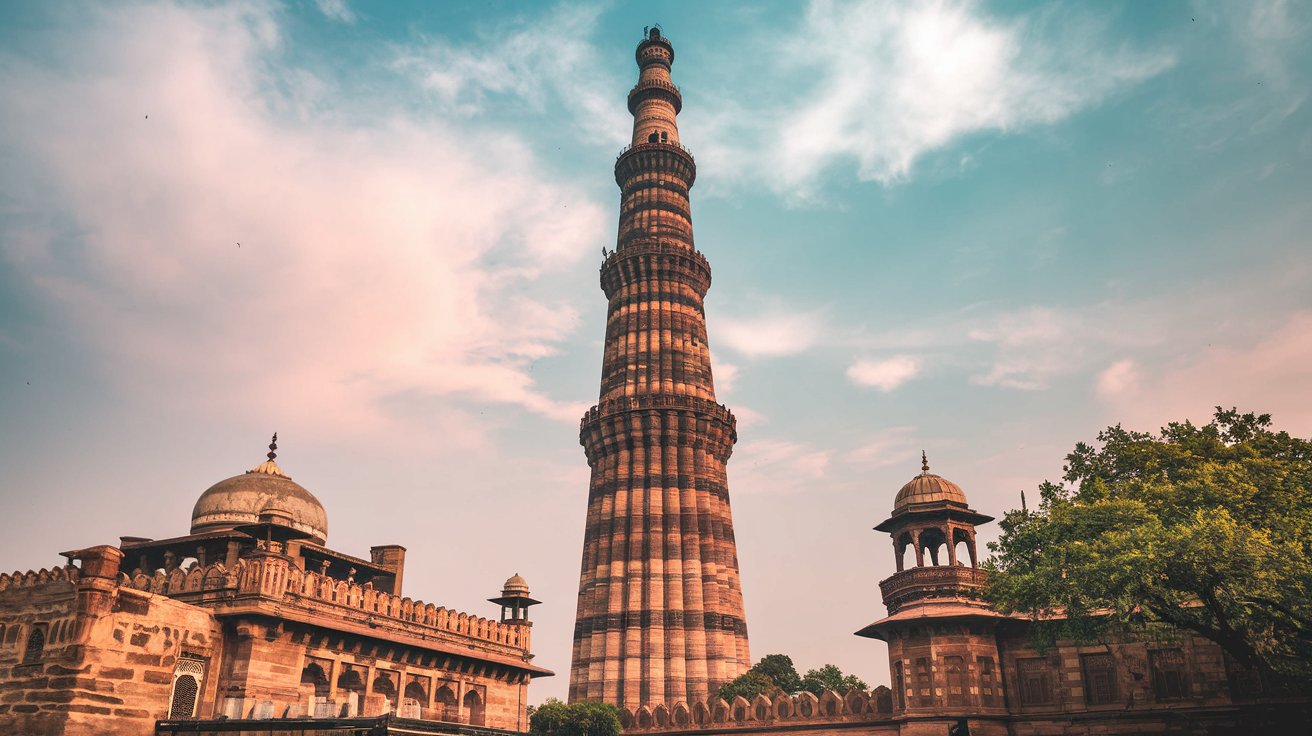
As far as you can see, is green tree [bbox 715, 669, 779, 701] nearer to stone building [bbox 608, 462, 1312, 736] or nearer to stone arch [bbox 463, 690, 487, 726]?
stone building [bbox 608, 462, 1312, 736]

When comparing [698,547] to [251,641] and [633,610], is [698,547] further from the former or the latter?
[251,641]

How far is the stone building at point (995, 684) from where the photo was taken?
30.8 meters

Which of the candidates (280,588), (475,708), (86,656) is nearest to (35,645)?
(86,656)

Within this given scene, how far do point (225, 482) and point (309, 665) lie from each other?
10420 millimetres

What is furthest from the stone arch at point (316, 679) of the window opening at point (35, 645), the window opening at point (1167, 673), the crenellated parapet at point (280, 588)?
the window opening at point (1167, 673)

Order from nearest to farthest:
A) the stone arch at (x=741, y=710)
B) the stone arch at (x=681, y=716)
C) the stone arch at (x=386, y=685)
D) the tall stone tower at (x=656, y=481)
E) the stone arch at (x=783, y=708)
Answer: the stone arch at (x=386, y=685), the stone arch at (x=783, y=708), the stone arch at (x=741, y=710), the stone arch at (x=681, y=716), the tall stone tower at (x=656, y=481)

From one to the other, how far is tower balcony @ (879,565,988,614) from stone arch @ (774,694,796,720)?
217 inches

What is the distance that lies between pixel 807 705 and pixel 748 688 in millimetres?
9667

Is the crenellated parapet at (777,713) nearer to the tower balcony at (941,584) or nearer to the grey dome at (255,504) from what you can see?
the tower balcony at (941,584)

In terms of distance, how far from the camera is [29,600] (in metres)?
22.6

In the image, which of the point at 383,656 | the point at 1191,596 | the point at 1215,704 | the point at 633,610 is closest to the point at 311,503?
the point at 383,656

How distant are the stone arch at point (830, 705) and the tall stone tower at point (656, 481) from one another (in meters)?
12.2

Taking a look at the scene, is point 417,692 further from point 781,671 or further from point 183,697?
point 781,671

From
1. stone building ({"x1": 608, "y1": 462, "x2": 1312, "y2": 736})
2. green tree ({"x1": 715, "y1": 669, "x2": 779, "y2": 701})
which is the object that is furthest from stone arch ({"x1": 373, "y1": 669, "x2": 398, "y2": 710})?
green tree ({"x1": 715, "y1": 669, "x2": 779, "y2": 701})
